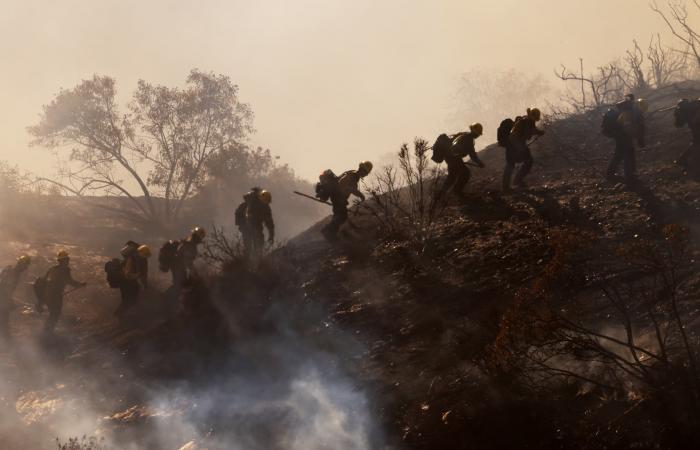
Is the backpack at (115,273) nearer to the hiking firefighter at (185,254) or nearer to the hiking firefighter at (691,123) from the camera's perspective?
the hiking firefighter at (185,254)

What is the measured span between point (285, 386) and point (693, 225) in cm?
579

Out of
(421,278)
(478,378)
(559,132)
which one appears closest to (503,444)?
(478,378)

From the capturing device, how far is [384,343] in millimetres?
7453

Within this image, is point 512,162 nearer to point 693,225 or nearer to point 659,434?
point 693,225

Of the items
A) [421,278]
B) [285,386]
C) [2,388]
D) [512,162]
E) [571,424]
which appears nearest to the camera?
[571,424]

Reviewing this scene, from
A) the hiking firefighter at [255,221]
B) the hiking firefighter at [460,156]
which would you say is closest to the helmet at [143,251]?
the hiking firefighter at [255,221]

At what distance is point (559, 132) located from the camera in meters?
13.8

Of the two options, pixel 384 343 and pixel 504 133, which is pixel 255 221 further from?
pixel 504 133

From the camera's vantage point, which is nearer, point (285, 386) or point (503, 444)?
point (503, 444)

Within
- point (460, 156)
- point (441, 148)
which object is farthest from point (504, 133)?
point (441, 148)

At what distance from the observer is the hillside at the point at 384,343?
16.6ft

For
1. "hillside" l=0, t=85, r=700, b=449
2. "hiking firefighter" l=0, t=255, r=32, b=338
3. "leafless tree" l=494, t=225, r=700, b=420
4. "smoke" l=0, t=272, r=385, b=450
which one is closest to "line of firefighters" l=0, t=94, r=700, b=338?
"hiking firefighter" l=0, t=255, r=32, b=338

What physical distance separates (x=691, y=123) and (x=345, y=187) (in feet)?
19.8

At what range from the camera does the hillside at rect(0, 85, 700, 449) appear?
505cm
